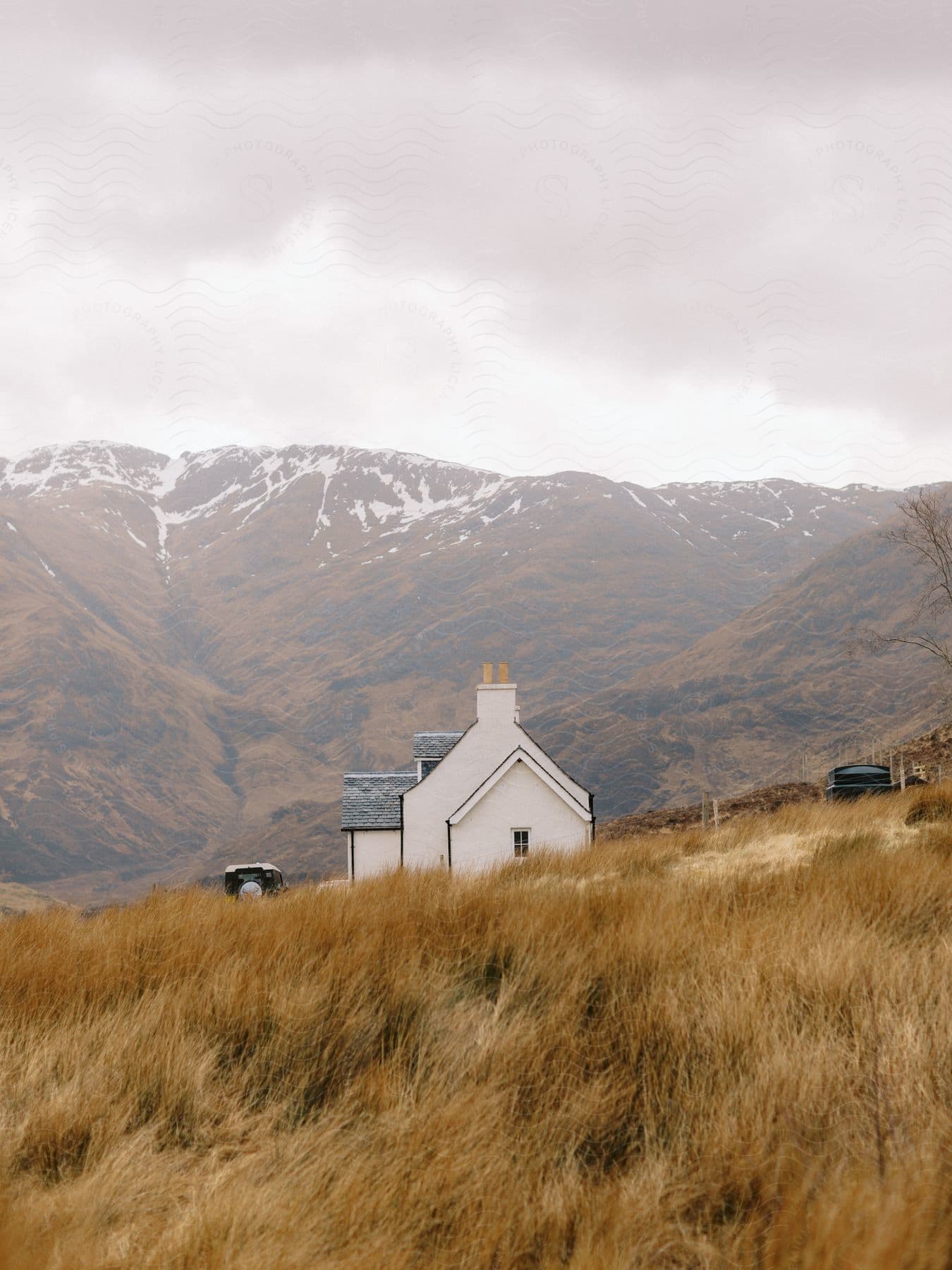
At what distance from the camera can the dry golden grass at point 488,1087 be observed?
3080 mm

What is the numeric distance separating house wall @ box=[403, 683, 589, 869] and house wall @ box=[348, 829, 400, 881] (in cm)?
115

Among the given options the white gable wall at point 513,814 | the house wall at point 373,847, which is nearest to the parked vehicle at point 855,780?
the white gable wall at point 513,814

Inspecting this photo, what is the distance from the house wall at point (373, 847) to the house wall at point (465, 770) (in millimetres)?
1154

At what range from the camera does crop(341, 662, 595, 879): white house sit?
108 ft

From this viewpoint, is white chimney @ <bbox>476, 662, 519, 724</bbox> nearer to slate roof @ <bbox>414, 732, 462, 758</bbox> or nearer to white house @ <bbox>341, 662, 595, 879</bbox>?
white house @ <bbox>341, 662, 595, 879</bbox>

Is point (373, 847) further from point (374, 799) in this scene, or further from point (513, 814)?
point (513, 814)

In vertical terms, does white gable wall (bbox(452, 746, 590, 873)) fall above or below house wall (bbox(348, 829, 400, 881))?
above

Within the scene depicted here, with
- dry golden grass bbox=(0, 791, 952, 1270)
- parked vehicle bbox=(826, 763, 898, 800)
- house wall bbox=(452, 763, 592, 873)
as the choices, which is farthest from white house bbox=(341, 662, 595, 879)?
dry golden grass bbox=(0, 791, 952, 1270)

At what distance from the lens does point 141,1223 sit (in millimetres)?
3258

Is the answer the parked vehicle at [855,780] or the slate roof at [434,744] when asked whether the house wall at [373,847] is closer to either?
the slate roof at [434,744]

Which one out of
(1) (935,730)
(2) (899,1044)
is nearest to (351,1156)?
(2) (899,1044)

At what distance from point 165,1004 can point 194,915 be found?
1.97 meters

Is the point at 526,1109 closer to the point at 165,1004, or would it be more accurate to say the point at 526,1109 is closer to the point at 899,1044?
the point at 899,1044

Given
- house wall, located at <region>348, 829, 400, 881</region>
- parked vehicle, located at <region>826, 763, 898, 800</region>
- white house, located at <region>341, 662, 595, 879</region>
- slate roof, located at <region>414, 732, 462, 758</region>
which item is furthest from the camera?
slate roof, located at <region>414, 732, 462, 758</region>
